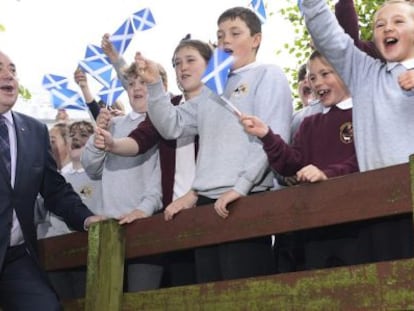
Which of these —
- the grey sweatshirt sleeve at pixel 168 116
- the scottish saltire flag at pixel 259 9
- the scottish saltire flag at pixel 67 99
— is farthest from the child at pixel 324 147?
the scottish saltire flag at pixel 67 99

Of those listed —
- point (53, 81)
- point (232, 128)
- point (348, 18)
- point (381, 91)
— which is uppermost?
point (53, 81)

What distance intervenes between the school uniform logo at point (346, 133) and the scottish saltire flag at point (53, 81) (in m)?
2.94

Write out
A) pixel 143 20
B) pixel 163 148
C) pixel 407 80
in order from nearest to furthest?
1. pixel 407 80
2. pixel 163 148
3. pixel 143 20

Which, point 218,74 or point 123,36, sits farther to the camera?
point 123,36

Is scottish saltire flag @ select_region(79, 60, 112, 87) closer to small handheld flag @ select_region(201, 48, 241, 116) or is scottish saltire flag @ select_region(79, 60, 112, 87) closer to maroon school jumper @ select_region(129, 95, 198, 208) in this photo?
maroon school jumper @ select_region(129, 95, 198, 208)

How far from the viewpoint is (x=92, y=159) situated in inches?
273

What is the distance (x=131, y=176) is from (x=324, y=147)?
1676 millimetres

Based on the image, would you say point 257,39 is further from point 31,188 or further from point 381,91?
point 31,188

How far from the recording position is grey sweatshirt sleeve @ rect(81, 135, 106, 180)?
6.91 meters

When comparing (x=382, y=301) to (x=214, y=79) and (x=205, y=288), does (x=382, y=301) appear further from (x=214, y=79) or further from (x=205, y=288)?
(x=214, y=79)

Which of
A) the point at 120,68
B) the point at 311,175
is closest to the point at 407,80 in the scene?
the point at 311,175

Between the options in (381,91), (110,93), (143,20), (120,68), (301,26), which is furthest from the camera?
(301,26)

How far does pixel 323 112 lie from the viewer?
582 cm

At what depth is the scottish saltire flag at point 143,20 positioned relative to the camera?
23.3 ft
